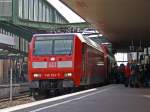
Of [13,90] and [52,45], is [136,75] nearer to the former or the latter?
[13,90]

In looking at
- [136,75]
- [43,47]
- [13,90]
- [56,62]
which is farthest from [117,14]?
[13,90]

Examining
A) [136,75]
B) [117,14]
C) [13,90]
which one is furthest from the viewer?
[13,90]

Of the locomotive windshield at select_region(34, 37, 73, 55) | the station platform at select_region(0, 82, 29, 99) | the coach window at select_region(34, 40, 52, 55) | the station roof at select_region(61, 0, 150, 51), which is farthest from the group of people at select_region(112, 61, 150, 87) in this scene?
the coach window at select_region(34, 40, 52, 55)

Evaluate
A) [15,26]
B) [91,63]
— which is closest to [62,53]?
[91,63]

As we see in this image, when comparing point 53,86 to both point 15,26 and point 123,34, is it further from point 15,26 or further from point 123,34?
point 15,26

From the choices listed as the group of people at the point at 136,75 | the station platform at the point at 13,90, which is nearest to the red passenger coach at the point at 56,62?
the station platform at the point at 13,90

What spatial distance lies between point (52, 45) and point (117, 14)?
22.8 feet

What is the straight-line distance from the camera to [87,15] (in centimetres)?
3094

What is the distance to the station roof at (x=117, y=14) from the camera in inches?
1025

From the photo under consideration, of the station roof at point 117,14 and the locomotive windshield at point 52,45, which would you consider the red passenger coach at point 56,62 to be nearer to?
the locomotive windshield at point 52,45

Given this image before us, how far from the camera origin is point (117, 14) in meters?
30.6

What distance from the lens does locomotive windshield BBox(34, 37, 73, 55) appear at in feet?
81.8

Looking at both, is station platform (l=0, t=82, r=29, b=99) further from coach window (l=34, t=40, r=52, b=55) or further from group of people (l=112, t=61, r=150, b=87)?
group of people (l=112, t=61, r=150, b=87)

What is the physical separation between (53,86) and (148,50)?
21119 mm
